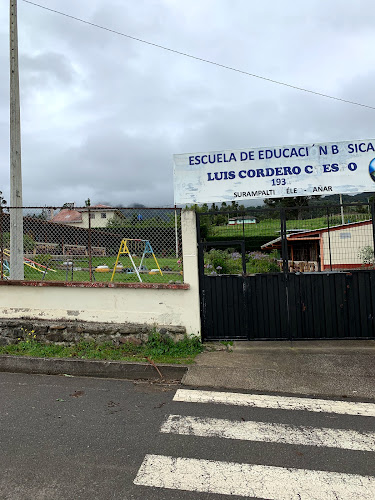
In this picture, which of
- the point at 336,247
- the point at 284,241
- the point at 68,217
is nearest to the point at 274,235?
the point at 284,241

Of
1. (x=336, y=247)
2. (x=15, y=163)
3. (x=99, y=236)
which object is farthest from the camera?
(x=99, y=236)

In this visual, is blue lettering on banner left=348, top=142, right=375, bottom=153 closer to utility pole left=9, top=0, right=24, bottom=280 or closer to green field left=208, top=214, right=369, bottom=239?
green field left=208, top=214, right=369, bottom=239

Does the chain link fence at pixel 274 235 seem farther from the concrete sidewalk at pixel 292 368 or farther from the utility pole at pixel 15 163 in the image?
the utility pole at pixel 15 163

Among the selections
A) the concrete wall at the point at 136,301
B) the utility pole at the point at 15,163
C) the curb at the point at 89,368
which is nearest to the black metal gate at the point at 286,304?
the concrete wall at the point at 136,301

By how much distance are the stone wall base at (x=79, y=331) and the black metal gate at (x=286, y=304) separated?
87 cm

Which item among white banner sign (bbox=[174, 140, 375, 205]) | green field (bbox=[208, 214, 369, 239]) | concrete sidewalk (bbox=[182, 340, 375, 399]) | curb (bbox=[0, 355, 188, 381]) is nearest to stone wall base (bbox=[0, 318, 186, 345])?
curb (bbox=[0, 355, 188, 381])

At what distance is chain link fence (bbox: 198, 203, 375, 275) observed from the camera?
640 centimetres

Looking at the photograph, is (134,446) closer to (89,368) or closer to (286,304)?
(89,368)

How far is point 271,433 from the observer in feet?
11.2

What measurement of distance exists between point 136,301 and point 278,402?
10.1 feet

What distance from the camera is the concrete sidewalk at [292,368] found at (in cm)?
451

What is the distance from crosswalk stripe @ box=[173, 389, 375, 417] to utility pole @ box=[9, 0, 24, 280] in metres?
4.40

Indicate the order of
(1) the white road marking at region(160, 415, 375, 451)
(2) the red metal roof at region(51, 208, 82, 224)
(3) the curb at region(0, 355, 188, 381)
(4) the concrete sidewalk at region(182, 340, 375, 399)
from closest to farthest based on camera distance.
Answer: (1) the white road marking at region(160, 415, 375, 451)
(4) the concrete sidewalk at region(182, 340, 375, 399)
(3) the curb at region(0, 355, 188, 381)
(2) the red metal roof at region(51, 208, 82, 224)

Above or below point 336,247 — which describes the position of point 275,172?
above
